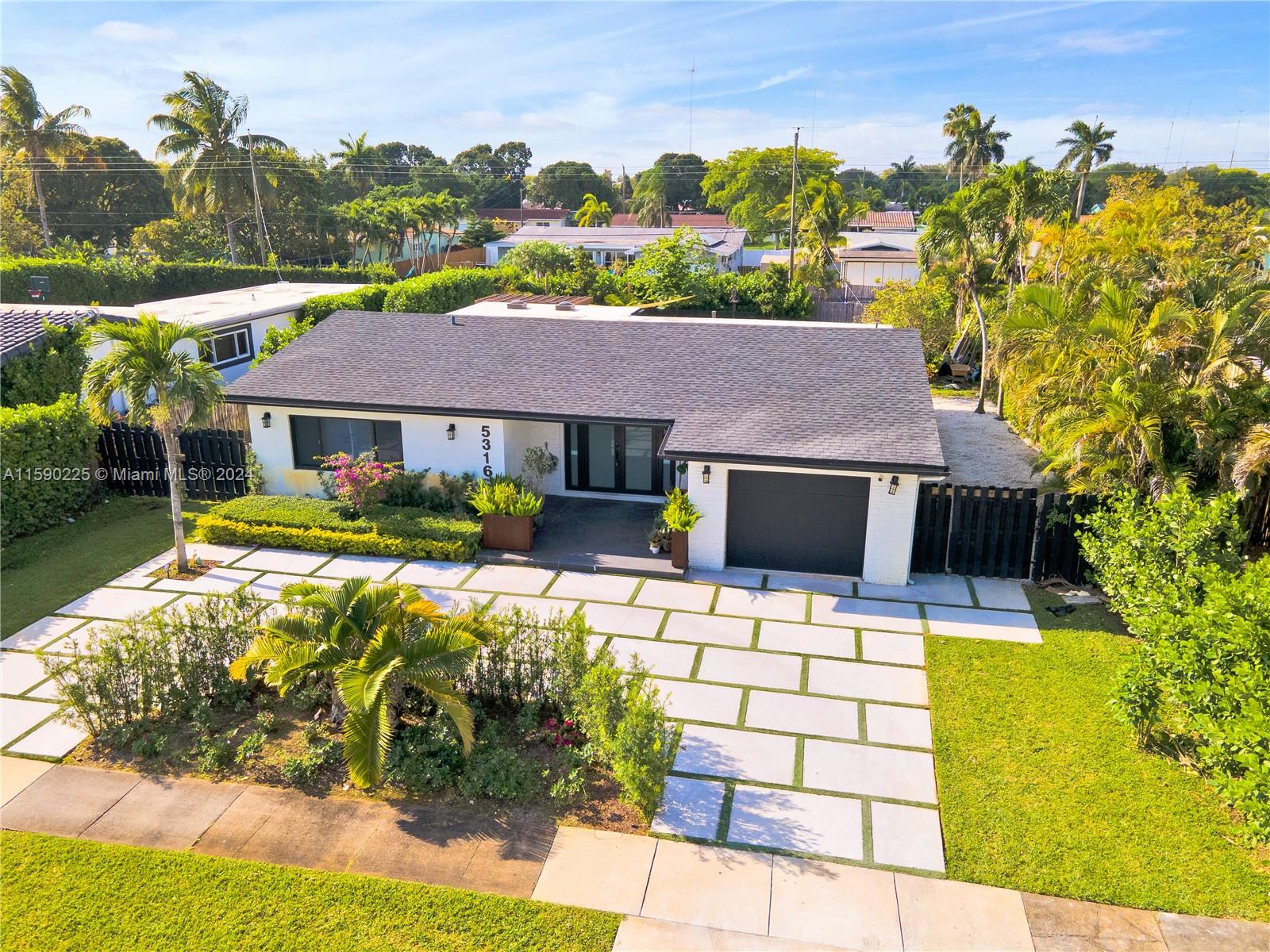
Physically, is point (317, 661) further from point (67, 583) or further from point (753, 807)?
point (67, 583)

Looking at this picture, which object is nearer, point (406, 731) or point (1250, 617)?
point (1250, 617)

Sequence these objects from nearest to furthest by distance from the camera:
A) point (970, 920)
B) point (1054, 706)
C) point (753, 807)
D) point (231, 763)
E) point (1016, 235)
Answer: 1. point (970, 920)
2. point (753, 807)
3. point (231, 763)
4. point (1054, 706)
5. point (1016, 235)

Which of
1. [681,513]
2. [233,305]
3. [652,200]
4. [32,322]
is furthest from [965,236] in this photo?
[652,200]

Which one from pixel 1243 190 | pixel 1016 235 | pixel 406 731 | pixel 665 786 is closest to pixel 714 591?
pixel 665 786

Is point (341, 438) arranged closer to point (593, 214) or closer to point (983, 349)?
point (983, 349)

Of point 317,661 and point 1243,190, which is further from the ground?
point 1243,190

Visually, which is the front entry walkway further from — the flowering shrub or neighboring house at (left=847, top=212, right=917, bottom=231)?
neighboring house at (left=847, top=212, right=917, bottom=231)

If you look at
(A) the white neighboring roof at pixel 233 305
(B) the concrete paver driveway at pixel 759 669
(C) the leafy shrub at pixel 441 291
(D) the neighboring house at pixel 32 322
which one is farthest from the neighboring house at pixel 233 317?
(B) the concrete paver driveway at pixel 759 669

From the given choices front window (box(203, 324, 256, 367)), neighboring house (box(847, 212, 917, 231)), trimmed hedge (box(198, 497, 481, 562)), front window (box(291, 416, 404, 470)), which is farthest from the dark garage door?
neighboring house (box(847, 212, 917, 231))
